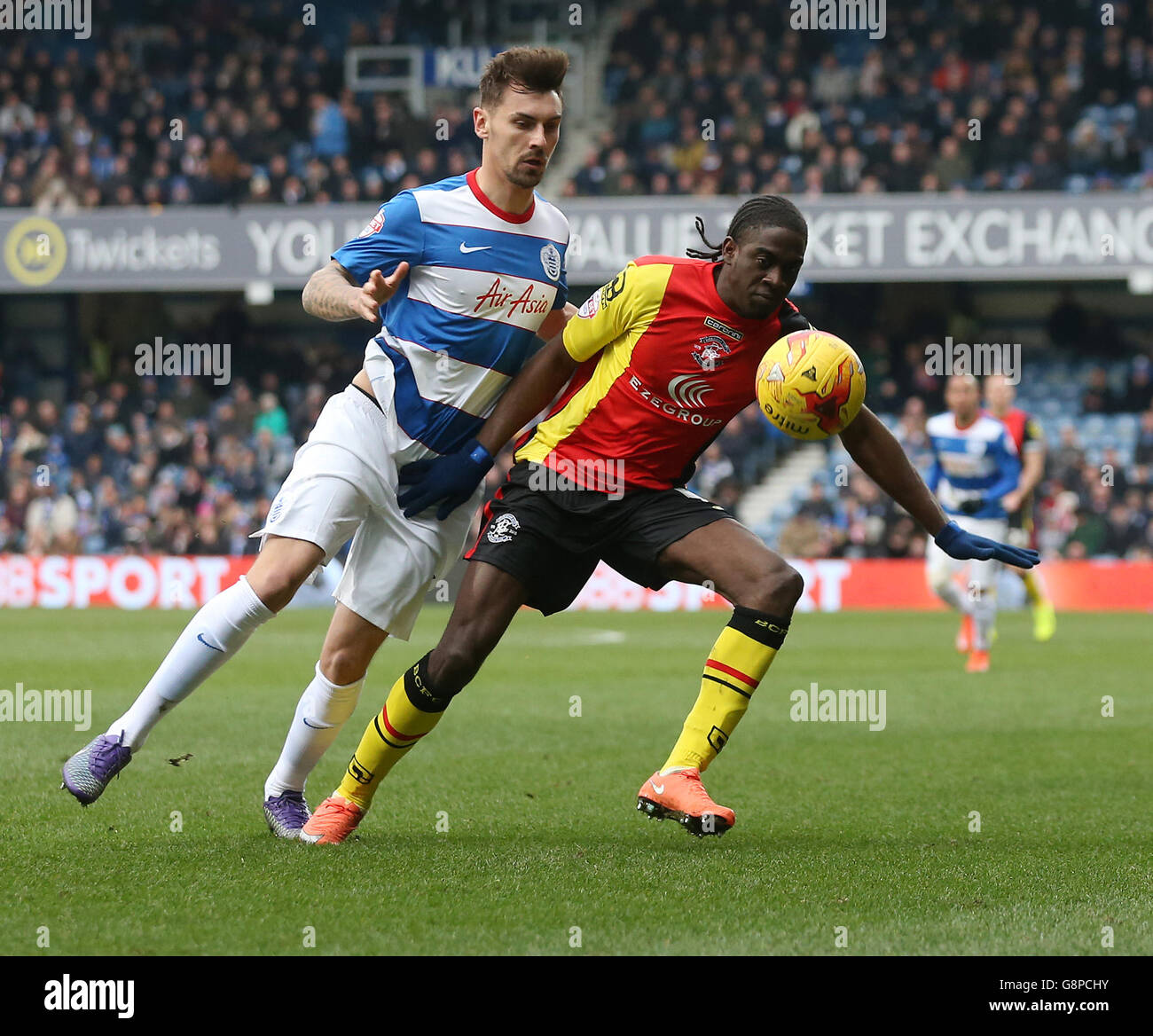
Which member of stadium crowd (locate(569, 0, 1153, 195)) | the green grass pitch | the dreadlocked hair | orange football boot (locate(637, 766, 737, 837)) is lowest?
the green grass pitch

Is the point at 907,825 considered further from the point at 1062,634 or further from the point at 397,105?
the point at 397,105

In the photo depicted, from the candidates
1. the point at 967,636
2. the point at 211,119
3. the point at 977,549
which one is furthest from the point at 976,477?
the point at 211,119

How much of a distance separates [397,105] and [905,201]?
26.0 feet

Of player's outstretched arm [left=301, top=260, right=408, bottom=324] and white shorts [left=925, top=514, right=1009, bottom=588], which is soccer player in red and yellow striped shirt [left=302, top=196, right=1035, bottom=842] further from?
white shorts [left=925, top=514, right=1009, bottom=588]

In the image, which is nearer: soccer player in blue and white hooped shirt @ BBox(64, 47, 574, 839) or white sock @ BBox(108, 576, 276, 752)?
white sock @ BBox(108, 576, 276, 752)

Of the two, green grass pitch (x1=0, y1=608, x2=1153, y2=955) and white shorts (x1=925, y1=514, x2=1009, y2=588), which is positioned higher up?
white shorts (x1=925, y1=514, x2=1009, y2=588)

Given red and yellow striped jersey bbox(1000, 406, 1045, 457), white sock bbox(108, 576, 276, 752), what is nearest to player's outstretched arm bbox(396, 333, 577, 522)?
white sock bbox(108, 576, 276, 752)

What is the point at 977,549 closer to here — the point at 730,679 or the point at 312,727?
the point at 730,679

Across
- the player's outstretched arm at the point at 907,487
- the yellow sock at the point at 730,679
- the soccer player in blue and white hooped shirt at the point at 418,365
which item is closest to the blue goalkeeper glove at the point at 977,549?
the player's outstretched arm at the point at 907,487

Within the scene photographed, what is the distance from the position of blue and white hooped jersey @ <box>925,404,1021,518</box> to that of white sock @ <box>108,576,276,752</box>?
25.9 ft

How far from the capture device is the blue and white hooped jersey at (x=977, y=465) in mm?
11969

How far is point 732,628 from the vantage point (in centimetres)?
517

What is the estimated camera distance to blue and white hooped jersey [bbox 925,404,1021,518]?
12.0 meters
